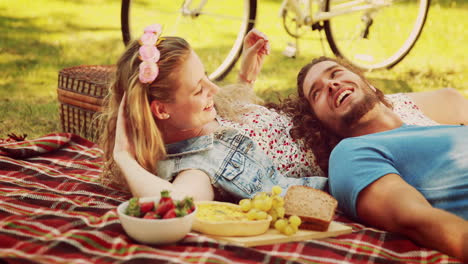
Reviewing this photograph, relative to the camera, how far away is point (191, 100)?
277 cm

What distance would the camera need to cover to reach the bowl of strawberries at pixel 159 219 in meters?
2.18

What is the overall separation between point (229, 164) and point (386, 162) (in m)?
Result: 0.73

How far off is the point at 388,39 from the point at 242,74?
3957mm

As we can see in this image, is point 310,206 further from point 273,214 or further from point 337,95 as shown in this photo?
point 337,95

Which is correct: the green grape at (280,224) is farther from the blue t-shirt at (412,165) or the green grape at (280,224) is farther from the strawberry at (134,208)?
the strawberry at (134,208)

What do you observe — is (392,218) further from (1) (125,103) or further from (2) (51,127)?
(2) (51,127)

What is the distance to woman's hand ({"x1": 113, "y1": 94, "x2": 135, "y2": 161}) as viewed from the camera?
106 inches

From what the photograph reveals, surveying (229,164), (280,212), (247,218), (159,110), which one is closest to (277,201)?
(280,212)

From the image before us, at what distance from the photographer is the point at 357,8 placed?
19.6 ft

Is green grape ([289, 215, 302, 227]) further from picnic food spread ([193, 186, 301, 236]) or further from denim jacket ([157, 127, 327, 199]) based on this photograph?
denim jacket ([157, 127, 327, 199])

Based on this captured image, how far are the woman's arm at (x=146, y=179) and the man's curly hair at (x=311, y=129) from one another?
68 centimetres

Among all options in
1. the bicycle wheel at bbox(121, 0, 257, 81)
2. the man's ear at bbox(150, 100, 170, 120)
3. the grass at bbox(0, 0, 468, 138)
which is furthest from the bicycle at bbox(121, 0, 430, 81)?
the man's ear at bbox(150, 100, 170, 120)

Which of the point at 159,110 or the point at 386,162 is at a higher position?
the point at 159,110

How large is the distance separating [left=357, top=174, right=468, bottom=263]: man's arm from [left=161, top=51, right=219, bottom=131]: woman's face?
842mm
